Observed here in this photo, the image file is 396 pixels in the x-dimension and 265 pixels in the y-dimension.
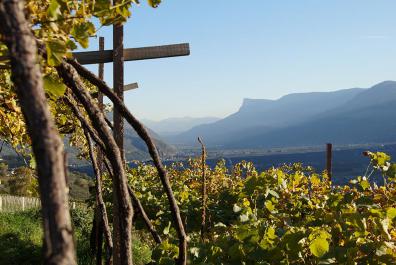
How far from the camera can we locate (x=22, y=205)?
1077 inches

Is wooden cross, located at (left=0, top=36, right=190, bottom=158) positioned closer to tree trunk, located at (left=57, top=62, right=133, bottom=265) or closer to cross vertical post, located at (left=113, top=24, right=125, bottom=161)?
cross vertical post, located at (left=113, top=24, right=125, bottom=161)

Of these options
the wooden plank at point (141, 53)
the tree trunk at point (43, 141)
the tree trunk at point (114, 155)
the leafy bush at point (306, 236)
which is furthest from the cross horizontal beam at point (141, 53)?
the tree trunk at point (43, 141)

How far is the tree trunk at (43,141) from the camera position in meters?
0.65

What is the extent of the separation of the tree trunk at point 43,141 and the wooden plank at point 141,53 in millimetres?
2643

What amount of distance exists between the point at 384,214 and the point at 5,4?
3212mm

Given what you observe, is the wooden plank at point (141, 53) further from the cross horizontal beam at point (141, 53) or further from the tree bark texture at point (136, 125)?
the tree bark texture at point (136, 125)

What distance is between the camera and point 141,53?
11.7ft

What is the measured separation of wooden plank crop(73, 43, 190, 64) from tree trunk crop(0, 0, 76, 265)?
2.64 metres

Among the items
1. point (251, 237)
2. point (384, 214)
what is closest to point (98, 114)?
point (251, 237)

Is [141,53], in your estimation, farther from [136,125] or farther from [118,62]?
[136,125]

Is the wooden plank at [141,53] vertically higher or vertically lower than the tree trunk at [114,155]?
higher

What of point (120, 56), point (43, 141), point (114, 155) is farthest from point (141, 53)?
point (43, 141)

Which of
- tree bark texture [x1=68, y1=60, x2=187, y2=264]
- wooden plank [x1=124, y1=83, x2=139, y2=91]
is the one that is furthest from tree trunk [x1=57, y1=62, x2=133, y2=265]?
wooden plank [x1=124, y1=83, x2=139, y2=91]

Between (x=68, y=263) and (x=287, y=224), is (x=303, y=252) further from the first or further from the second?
(x=68, y=263)
